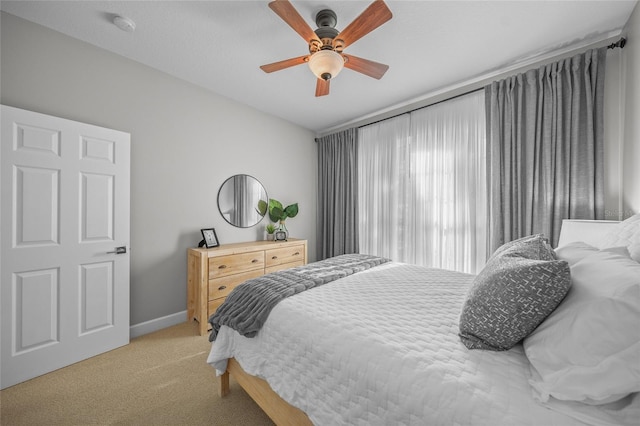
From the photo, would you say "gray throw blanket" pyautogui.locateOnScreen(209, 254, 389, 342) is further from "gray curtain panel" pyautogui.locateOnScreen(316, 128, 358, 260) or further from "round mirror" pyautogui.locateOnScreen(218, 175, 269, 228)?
"gray curtain panel" pyautogui.locateOnScreen(316, 128, 358, 260)

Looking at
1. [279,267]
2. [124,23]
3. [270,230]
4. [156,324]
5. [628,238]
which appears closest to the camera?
[628,238]

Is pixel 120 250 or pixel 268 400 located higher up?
pixel 120 250

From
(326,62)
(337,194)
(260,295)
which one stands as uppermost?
(326,62)

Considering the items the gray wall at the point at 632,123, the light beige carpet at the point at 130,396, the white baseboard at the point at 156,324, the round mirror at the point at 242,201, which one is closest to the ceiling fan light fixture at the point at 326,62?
the round mirror at the point at 242,201

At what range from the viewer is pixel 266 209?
3.74m

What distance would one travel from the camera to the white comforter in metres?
0.77

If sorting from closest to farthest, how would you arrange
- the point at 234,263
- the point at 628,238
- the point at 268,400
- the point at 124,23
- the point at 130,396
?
the point at 628,238
the point at 268,400
the point at 130,396
the point at 124,23
the point at 234,263

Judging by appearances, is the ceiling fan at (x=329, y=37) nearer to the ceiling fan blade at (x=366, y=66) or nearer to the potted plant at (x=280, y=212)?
the ceiling fan blade at (x=366, y=66)

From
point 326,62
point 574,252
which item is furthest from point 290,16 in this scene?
point 574,252

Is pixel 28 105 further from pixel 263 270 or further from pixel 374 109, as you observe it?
pixel 374 109

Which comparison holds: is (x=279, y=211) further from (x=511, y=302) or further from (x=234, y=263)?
(x=511, y=302)

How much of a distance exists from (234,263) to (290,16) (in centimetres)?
235

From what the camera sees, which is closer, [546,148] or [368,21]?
[368,21]

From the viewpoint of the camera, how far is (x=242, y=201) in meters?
3.45
